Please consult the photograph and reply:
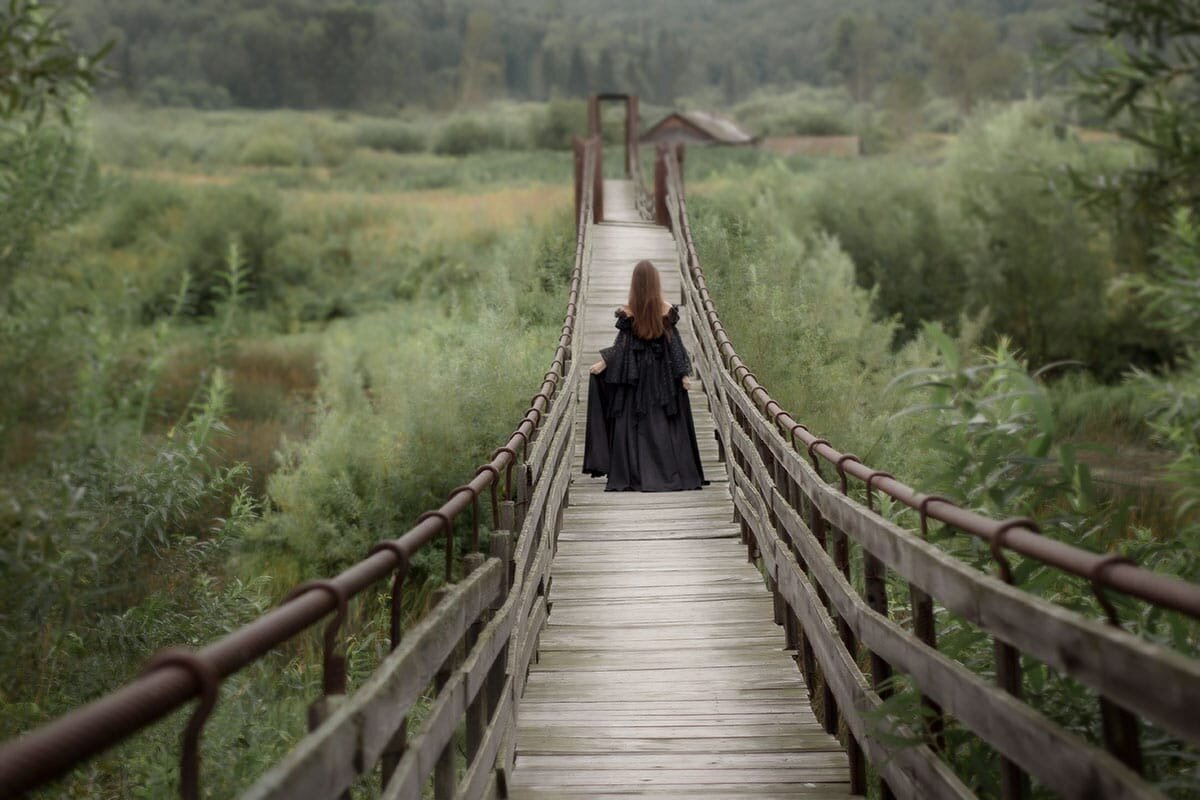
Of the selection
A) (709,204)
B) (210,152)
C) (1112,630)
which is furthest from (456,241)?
(210,152)

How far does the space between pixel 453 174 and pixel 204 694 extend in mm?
44302

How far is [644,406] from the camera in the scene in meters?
9.32

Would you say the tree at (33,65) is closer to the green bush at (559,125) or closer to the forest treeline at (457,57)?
the green bush at (559,125)

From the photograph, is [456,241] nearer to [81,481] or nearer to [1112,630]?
[81,481]

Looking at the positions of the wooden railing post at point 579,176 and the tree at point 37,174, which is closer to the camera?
the tree at point 37,174

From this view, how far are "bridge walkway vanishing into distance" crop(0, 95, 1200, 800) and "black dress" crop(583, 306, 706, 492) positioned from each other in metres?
0.31

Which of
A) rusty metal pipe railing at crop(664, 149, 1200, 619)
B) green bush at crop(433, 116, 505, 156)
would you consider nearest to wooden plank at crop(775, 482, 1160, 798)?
rusty metal pipe railing at crop(664, 149, 1200, 619)

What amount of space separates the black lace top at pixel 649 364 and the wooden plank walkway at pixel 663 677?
827 mm

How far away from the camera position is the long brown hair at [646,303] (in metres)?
8.96

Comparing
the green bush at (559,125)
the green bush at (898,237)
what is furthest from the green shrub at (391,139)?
the green bush at (898,237)

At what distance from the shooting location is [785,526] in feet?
18.5

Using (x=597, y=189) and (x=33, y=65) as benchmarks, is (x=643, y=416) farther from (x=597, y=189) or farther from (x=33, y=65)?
(x=597, y=189)

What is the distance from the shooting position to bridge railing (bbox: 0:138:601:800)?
1.60 m

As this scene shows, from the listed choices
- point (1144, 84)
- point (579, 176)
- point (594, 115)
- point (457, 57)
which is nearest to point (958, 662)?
point (1144, 84)
